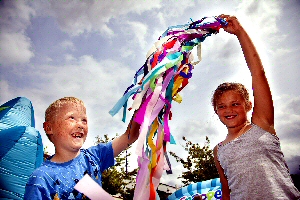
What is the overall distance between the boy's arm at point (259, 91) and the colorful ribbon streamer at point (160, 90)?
0.25 meters

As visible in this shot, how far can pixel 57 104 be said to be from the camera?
166cm

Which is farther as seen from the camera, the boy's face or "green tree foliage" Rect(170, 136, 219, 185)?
"green tree foliage" Rect(170, 136, 219, 185)

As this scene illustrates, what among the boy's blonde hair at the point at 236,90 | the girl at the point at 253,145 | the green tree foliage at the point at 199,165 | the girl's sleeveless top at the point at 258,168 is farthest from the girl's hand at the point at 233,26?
the green tree foliage at the point at 199,165

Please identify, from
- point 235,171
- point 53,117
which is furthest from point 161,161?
point 53,117

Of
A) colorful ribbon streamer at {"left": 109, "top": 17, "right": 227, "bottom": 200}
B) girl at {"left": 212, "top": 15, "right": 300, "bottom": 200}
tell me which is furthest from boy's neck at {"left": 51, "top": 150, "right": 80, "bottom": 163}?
girl at {"left": 212, "top": 15, "right": 300, "bottom": 200}

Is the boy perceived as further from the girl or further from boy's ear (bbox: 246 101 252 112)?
boy's ear (bbox: 246 101 252 112)

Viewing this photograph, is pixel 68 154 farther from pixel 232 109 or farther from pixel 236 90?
pixel 236 90

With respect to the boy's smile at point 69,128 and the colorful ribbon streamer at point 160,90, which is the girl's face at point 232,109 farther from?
the boy's smile at point 69,128

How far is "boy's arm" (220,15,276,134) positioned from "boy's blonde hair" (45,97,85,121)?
127 cm

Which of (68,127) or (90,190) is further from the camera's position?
(68,127)

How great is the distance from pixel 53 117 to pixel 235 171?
134 cm

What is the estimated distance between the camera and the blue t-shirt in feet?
4.03

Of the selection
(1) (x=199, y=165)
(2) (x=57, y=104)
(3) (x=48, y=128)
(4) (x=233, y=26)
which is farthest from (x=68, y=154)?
Answer: (1) (x=199, y=165)

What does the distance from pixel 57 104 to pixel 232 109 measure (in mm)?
1334
